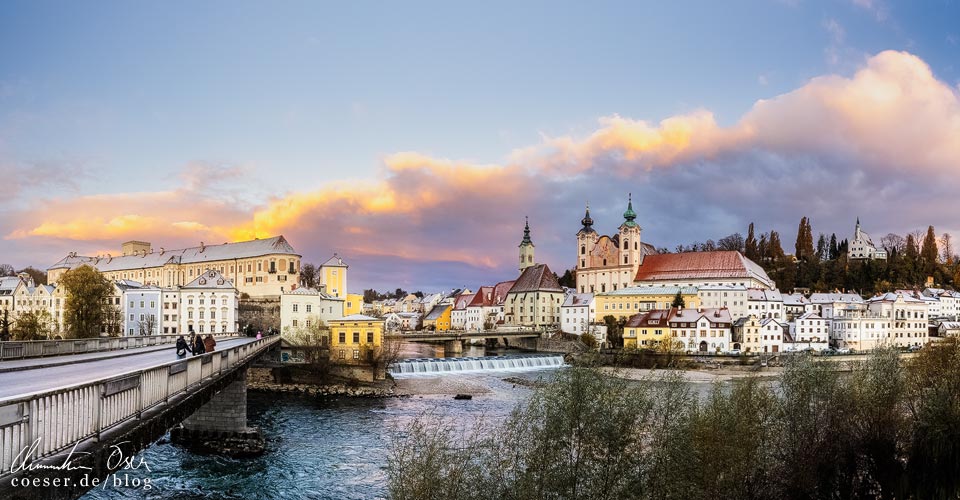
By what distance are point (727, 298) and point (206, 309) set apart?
74.3m

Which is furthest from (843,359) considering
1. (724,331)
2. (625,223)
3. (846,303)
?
(625,223)

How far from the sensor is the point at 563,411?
15.4 meters

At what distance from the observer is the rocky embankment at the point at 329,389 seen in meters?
48.0

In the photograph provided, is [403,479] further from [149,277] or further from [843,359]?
[149,277]

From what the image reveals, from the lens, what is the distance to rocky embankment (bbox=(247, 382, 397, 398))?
48.0 metres

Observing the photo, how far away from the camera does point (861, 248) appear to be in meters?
160

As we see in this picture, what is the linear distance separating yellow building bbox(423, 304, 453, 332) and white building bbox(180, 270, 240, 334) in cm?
6008

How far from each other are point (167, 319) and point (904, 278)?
12844cm

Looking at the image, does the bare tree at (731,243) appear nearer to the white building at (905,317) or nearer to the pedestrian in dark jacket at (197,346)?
the white building at (905,317)

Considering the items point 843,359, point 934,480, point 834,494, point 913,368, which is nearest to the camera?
point 834,494

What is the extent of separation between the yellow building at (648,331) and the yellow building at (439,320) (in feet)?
191

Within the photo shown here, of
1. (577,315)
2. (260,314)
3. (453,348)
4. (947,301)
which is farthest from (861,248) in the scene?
(260,314)

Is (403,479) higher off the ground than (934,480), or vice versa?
(403,479)

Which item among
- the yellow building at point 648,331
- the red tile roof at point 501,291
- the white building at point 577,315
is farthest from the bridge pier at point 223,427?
the red tile roof at point 501,291
